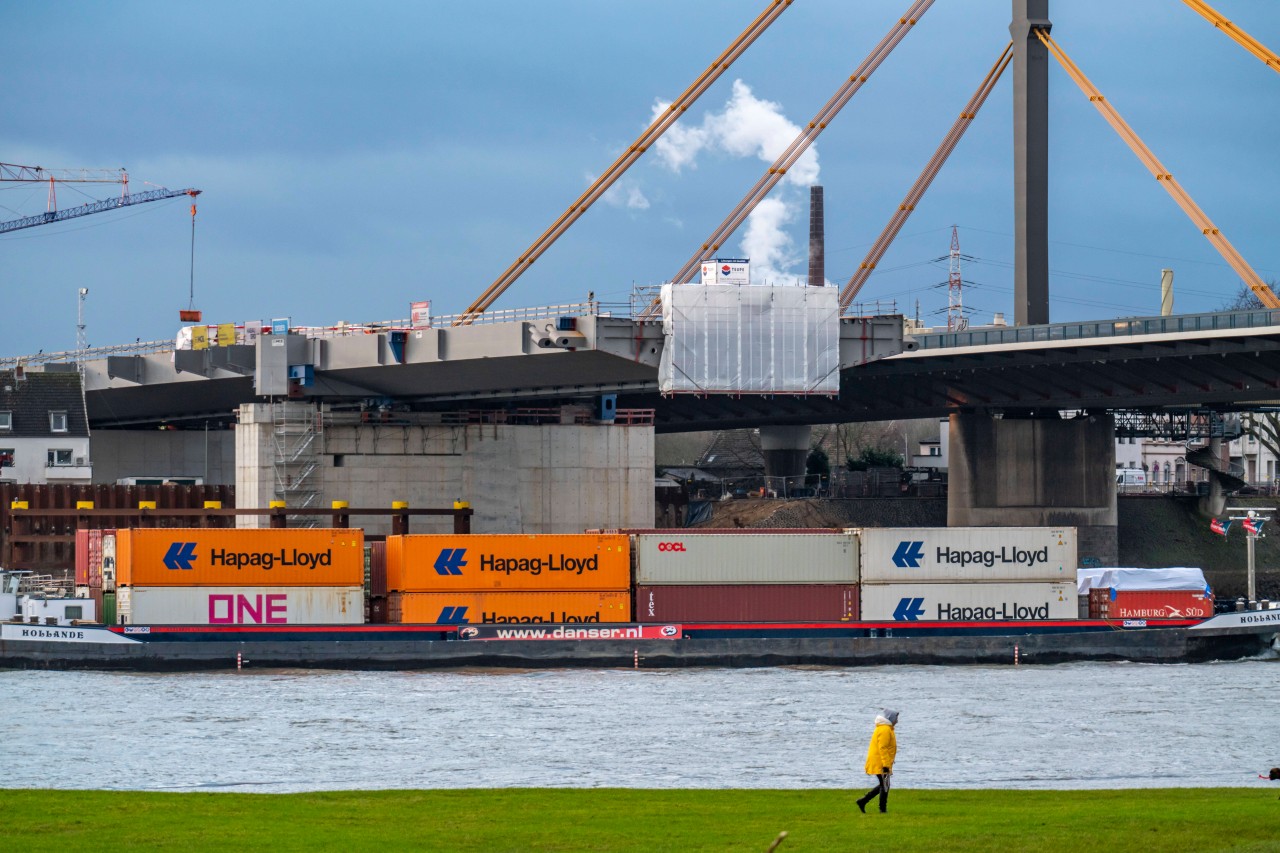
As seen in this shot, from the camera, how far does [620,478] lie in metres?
74.3

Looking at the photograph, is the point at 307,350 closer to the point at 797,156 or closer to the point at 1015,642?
the point at 797,156

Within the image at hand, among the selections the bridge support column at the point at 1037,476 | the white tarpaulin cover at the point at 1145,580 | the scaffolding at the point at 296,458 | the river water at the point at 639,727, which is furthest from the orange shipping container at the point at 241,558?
the bridge support column at the point at 1037,476

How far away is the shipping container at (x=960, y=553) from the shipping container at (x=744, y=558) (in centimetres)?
88

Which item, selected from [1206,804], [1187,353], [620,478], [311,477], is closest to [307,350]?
[311,477]

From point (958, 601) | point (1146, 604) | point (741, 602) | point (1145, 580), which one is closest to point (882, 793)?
point (741, 602)

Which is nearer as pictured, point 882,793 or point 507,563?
point 882,793

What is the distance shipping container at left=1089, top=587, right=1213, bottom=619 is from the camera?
58312mm

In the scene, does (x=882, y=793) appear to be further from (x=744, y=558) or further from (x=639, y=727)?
(x=744, y=558)

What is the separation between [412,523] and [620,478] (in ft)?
31.4

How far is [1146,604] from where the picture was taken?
58.6 meters

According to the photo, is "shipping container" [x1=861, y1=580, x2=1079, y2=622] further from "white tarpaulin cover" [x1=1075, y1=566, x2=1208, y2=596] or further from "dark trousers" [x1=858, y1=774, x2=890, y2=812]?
"dark trousers" [x1=858, y1=774, x2=890, y2=812]

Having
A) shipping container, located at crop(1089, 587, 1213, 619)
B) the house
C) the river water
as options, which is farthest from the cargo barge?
the house

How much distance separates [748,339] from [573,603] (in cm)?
1535

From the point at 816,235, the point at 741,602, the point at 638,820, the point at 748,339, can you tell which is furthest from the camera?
the point at 816,235
